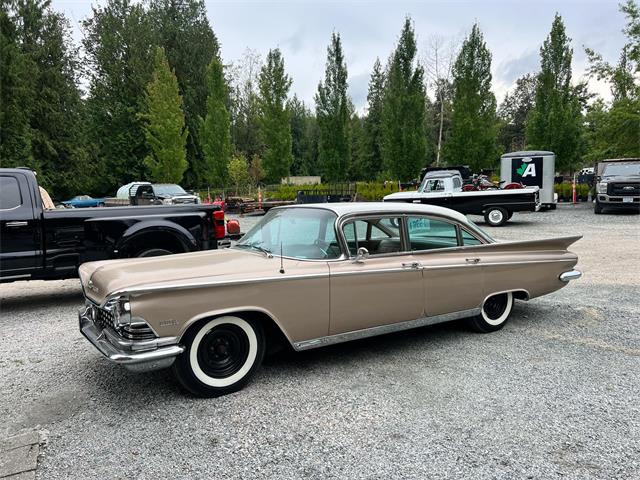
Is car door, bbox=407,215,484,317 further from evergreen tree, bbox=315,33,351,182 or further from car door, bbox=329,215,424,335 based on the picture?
evergreen tree, bbox=315,33,351,182

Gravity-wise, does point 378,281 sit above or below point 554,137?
below

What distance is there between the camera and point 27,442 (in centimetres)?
289

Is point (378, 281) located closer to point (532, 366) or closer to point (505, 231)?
point (532, 366)

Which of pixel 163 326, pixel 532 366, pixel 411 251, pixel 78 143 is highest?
pixel 78 143

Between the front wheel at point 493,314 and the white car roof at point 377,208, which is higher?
the white car roof at point 377,208

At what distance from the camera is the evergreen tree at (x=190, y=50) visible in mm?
41344

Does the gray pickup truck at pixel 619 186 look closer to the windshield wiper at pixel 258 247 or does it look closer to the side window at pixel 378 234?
the side window at pixel 378 234

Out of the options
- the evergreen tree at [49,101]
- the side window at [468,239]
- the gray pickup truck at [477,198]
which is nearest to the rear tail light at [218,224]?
the side window at [468,239]

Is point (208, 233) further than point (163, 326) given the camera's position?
Yes

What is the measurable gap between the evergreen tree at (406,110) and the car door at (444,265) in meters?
21.9

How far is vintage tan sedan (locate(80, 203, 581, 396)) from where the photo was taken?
126 inches

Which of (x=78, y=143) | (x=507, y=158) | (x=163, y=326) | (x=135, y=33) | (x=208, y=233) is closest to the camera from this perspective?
(x=163, y=326)

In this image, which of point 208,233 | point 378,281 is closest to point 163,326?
point 378,281

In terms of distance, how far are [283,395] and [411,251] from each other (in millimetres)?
1819
